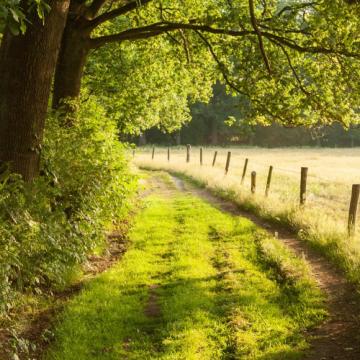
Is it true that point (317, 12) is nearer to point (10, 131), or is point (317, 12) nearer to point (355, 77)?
point (355, 77)

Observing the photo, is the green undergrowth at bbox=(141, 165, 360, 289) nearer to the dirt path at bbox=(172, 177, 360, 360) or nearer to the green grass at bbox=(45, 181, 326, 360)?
the dirt path at bbox=(172, 177, 360, 360)

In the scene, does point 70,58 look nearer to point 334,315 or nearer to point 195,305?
point 195,305

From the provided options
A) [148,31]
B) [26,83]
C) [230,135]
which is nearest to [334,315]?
[26,83]

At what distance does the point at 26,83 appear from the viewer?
7.82 meters

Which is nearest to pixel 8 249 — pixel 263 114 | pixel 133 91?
pixel 263 114

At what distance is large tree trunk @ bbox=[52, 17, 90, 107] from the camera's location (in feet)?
40.3

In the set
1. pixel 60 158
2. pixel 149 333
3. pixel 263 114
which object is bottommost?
pixel 149 333

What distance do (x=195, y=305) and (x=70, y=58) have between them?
687 centimetres

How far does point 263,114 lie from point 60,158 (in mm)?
6344

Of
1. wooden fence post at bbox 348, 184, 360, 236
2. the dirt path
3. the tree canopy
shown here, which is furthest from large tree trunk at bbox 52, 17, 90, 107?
wooden fence post at bbox 348, 184, 360, 236

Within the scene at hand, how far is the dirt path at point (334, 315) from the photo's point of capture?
6996 mm

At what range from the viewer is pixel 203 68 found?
57.0ft

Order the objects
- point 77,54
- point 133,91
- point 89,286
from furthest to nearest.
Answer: point 133,91 < point 77,54 < point 89,286

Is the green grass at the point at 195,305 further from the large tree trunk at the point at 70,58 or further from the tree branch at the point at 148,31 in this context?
the tree branch at the point at 148,31
